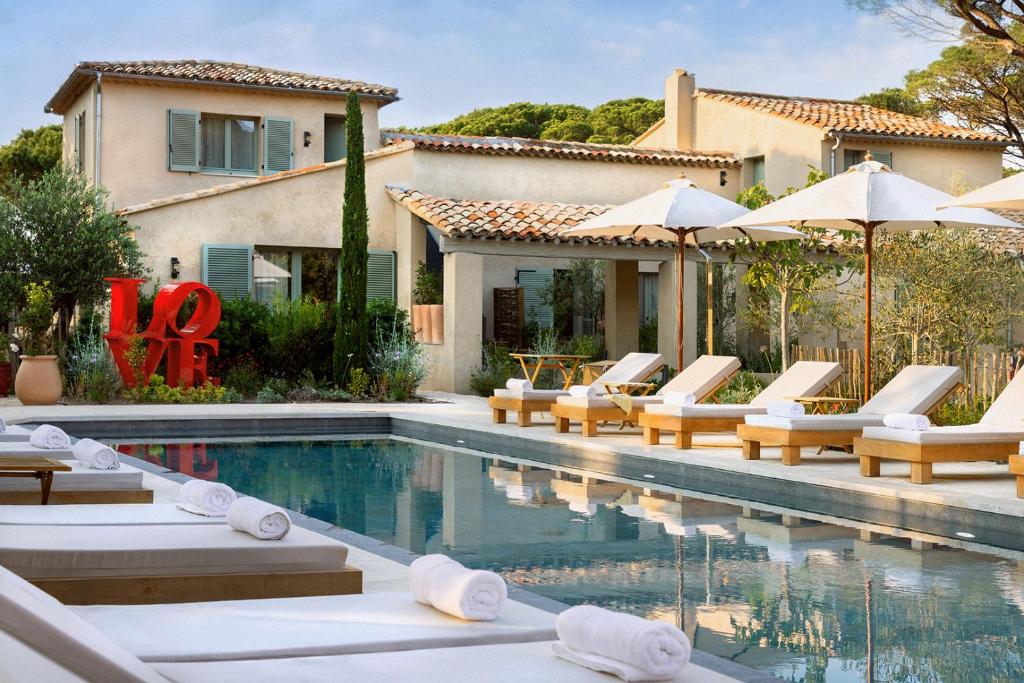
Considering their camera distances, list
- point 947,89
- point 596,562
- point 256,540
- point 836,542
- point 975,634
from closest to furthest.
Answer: point 256,540 → point 975,634 → point 596,562 → point 836,542 → point 947,89

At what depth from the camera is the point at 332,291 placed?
22297mm

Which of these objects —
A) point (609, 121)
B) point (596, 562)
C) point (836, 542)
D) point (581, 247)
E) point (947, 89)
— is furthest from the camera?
point (609, 121)

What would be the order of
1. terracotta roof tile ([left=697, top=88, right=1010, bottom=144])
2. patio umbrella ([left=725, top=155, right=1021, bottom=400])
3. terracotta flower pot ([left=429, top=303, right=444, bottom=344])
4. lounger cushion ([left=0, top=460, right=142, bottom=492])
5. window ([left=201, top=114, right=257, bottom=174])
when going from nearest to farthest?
lounger cushion ([left=0, top=460, right=142, bottom=492]), patio umbrella ([left=725, top=155, right=1021, bottom=400]), terracotta flower pot ([left=429, top=303, right=444, bottom=344]), window ([left=201, top=114, right=257, bottom=174]), terracotta roof tile ([left=697, top=88, right=1010, bottom=144])

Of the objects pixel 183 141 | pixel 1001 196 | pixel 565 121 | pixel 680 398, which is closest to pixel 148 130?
pixel 183 141

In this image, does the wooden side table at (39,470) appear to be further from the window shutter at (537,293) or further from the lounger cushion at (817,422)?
the window shutter at (537,293)

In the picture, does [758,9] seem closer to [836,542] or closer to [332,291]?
[332,291]

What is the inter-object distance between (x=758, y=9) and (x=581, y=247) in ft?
87.9

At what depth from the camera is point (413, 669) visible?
3240 mm

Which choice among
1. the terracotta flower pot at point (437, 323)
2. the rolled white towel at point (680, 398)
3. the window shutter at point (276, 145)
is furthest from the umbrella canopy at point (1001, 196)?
the window shutter at point (276, 145)

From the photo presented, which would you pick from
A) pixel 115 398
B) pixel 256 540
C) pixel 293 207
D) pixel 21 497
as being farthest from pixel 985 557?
A: pixel 293 207

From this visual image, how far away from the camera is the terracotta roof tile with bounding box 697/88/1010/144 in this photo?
2464 cm

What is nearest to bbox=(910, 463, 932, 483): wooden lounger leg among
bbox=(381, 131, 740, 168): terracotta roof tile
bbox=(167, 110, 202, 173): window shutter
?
bbox=(381, 131, 740, 168): terracotta roof tile

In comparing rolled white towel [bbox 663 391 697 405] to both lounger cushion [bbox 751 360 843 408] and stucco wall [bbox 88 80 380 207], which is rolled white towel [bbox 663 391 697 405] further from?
stucco wall [bbox 88 80 380 207]

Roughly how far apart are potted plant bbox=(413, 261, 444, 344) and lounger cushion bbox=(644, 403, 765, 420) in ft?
28.0
